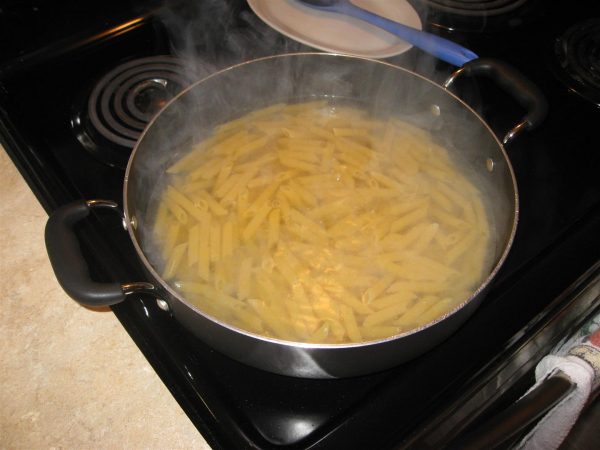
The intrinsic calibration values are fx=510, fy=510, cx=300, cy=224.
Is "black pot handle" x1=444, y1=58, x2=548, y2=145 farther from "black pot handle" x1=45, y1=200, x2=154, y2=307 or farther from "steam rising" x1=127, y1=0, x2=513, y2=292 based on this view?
"black pot handle" x1=45, y1=200, x2=154, y2=307

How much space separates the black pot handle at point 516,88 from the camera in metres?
0.98

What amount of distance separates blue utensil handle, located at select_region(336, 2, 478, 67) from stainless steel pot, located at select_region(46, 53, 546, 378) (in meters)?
0.12

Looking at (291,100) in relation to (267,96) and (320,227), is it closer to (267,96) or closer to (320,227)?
(267,96)

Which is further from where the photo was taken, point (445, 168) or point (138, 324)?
point (445, 168)

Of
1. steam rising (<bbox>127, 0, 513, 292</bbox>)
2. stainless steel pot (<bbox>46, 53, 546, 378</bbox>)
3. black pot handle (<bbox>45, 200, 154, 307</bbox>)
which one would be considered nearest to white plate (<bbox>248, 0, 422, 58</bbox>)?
steam rising (<bbox>127, 0, 513, 292</bbox>)

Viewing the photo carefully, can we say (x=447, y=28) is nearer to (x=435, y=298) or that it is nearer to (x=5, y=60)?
(x=435, y=298)

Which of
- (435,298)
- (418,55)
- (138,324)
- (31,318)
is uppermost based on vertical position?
(418,55)

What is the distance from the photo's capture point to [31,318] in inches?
35.4

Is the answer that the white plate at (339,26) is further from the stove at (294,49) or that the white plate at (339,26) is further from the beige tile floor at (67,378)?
the beige tile floor at (67,378)

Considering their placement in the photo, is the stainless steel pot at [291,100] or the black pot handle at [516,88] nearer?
the stainless steel pot at [291,100]

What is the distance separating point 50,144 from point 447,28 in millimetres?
1021

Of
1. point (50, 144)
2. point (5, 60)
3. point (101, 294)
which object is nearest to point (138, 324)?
point (101, 294)

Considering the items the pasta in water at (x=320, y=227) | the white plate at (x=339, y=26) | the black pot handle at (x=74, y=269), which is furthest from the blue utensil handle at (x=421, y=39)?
the black pot handle at (x=74, y=269)

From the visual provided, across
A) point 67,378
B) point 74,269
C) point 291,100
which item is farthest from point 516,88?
point 67,378
